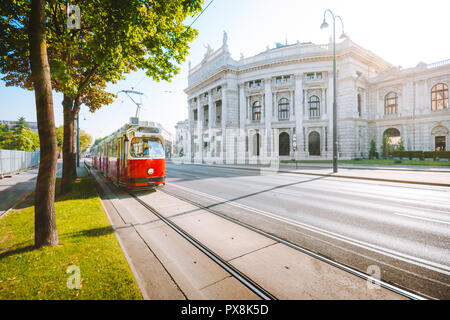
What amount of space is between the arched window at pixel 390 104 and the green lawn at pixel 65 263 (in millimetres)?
43643

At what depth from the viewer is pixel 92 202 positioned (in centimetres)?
767

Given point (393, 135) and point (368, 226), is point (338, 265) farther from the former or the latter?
point (393, 135)

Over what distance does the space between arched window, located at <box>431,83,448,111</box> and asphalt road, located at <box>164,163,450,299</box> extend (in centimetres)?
3248

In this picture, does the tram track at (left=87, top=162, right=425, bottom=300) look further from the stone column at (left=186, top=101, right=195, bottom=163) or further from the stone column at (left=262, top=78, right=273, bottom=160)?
the stone column at (left=186, top=101, right=195, bottom=163)

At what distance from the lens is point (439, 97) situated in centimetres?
3002

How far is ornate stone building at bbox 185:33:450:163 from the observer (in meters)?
30.5

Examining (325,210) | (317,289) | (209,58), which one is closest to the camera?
(317,289)

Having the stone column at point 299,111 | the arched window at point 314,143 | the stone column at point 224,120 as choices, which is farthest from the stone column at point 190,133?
the arched window at point 314,143

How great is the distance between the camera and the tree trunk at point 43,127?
3771mm

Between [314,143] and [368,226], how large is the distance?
101 ft
